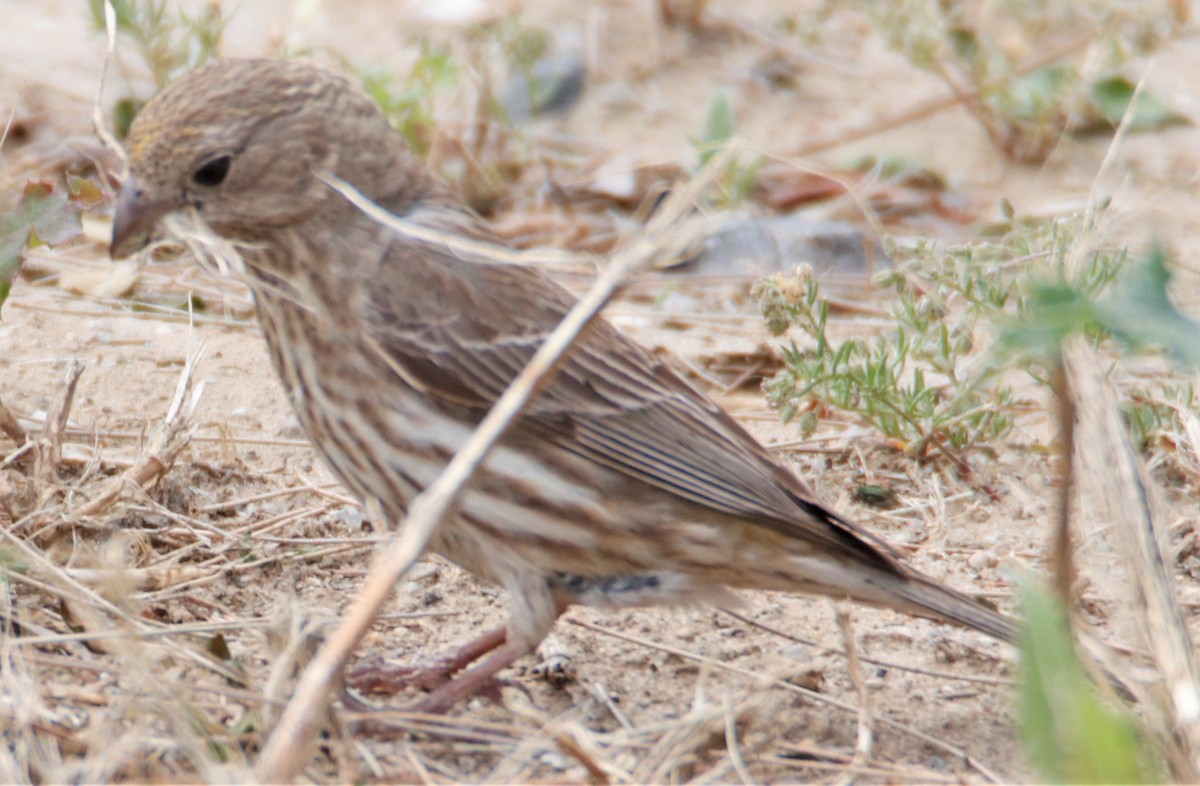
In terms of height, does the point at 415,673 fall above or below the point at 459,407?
below

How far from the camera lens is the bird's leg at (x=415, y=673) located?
12.6ft

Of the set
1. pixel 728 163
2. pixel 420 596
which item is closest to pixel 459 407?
pixel 420 596

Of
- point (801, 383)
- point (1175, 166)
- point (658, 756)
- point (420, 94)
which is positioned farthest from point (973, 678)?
point (1175, 166)

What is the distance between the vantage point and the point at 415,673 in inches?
153

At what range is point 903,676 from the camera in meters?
4.07

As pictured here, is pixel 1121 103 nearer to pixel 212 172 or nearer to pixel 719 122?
pixel 719 122

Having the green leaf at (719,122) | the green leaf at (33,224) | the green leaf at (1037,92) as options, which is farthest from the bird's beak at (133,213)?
the green leaf at (1037,92)

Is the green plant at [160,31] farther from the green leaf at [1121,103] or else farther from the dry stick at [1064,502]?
the green leaf at [1121,103]

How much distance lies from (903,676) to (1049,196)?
151 inches

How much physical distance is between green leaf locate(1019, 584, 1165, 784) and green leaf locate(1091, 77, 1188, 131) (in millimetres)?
5516

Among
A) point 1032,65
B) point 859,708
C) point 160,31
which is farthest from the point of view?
point 1032,65

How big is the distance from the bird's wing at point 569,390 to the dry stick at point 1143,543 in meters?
0.71

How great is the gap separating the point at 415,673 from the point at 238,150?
1336 millimetres

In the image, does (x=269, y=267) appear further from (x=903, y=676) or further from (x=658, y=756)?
(x=903, y=676)
